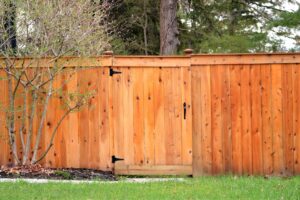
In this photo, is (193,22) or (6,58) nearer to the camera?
(6,58)

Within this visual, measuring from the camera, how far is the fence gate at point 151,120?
339 inches

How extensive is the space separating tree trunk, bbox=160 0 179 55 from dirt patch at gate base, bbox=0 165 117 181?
19.6 ft

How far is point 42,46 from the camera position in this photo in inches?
330

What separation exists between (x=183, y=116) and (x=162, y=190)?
196 cm

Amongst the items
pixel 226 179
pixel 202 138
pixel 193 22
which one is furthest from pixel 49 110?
pixel 193 22

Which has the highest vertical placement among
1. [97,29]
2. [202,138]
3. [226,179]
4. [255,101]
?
[97,29]

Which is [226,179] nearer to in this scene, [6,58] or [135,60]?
[135,60]

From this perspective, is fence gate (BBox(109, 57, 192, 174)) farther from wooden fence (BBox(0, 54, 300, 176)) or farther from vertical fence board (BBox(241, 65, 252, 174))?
vertical fence board (BBox(241, 65, 252, 174))

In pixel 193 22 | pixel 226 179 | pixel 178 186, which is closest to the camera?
pixel 178 186

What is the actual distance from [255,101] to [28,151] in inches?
149

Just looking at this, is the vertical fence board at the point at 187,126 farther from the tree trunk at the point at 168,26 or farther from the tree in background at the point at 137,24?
the tree in background at the point at 137,24

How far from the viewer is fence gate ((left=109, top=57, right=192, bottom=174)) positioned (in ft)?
28.3

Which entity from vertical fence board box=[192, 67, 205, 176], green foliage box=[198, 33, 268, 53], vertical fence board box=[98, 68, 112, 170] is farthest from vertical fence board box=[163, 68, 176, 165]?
green foliage box=[198, 33, 268, 53]

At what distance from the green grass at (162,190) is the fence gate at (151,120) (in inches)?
41.2
